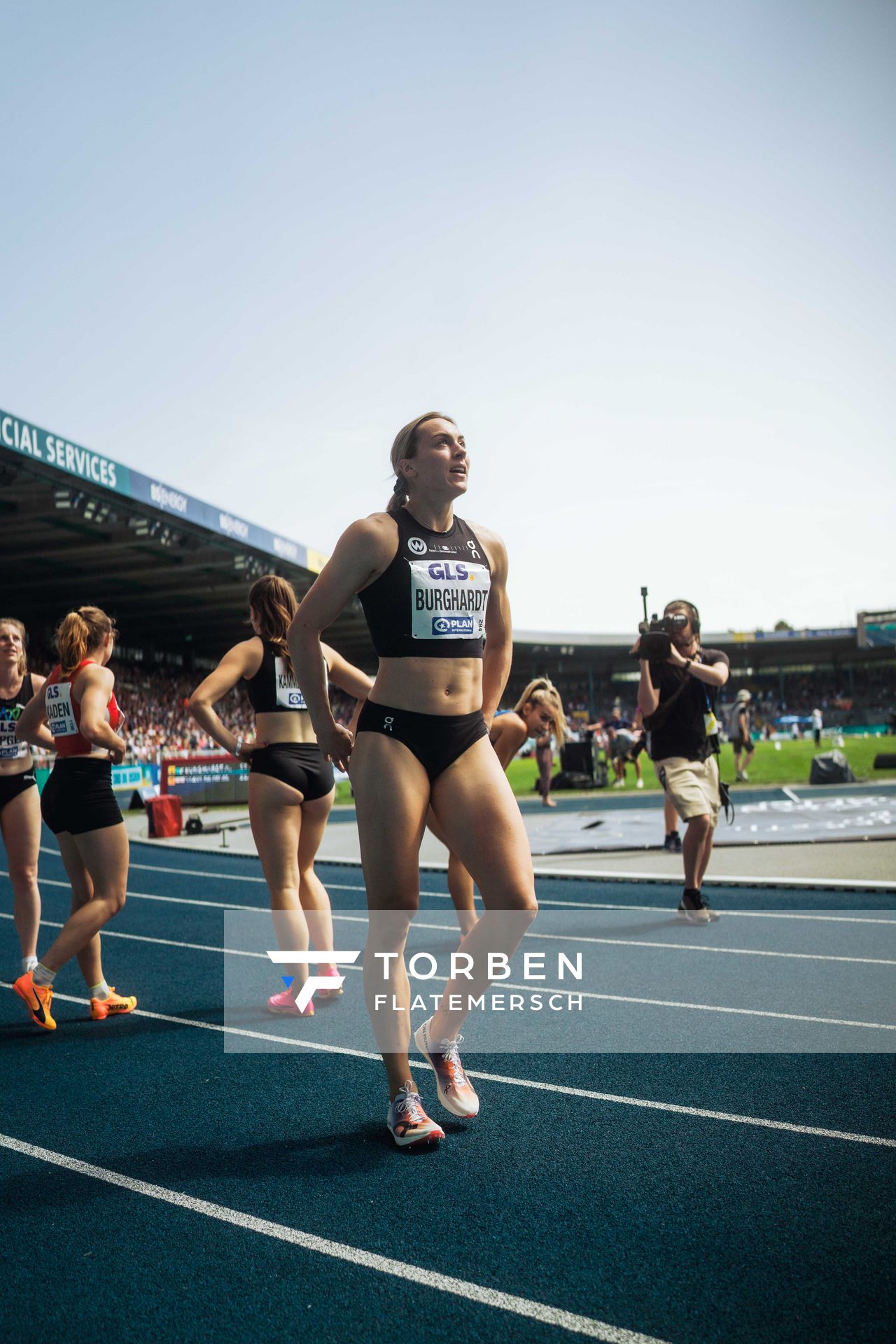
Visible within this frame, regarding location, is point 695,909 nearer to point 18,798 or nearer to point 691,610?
point 691,610

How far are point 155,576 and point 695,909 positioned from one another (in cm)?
2951

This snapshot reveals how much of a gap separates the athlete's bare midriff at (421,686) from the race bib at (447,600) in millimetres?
88

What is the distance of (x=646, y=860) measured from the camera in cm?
916

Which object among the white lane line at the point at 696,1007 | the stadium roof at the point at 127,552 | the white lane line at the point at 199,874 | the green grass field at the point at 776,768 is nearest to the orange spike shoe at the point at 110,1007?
the white lane line at the point at 696,1007

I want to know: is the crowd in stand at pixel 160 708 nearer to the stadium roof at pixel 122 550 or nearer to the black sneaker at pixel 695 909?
the stadium roof at pixel 122 550

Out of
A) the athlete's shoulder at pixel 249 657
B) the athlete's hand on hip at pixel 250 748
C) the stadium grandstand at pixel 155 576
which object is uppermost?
→ the stadium grandstand at pixel 155 576

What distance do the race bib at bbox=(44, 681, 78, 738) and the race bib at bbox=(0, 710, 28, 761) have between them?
465mm

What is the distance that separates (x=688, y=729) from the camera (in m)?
6.21

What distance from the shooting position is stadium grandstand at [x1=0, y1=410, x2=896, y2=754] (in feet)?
72.0

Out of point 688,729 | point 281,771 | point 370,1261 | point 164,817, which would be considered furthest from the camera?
point 164,817

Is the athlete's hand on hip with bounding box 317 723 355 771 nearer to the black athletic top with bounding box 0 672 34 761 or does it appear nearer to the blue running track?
the blue running track

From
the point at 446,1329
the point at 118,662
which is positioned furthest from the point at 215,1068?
the point at 118,662

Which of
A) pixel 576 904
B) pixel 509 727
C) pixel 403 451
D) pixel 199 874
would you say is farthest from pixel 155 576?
pixel 403 451

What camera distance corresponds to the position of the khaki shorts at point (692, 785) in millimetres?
5918
